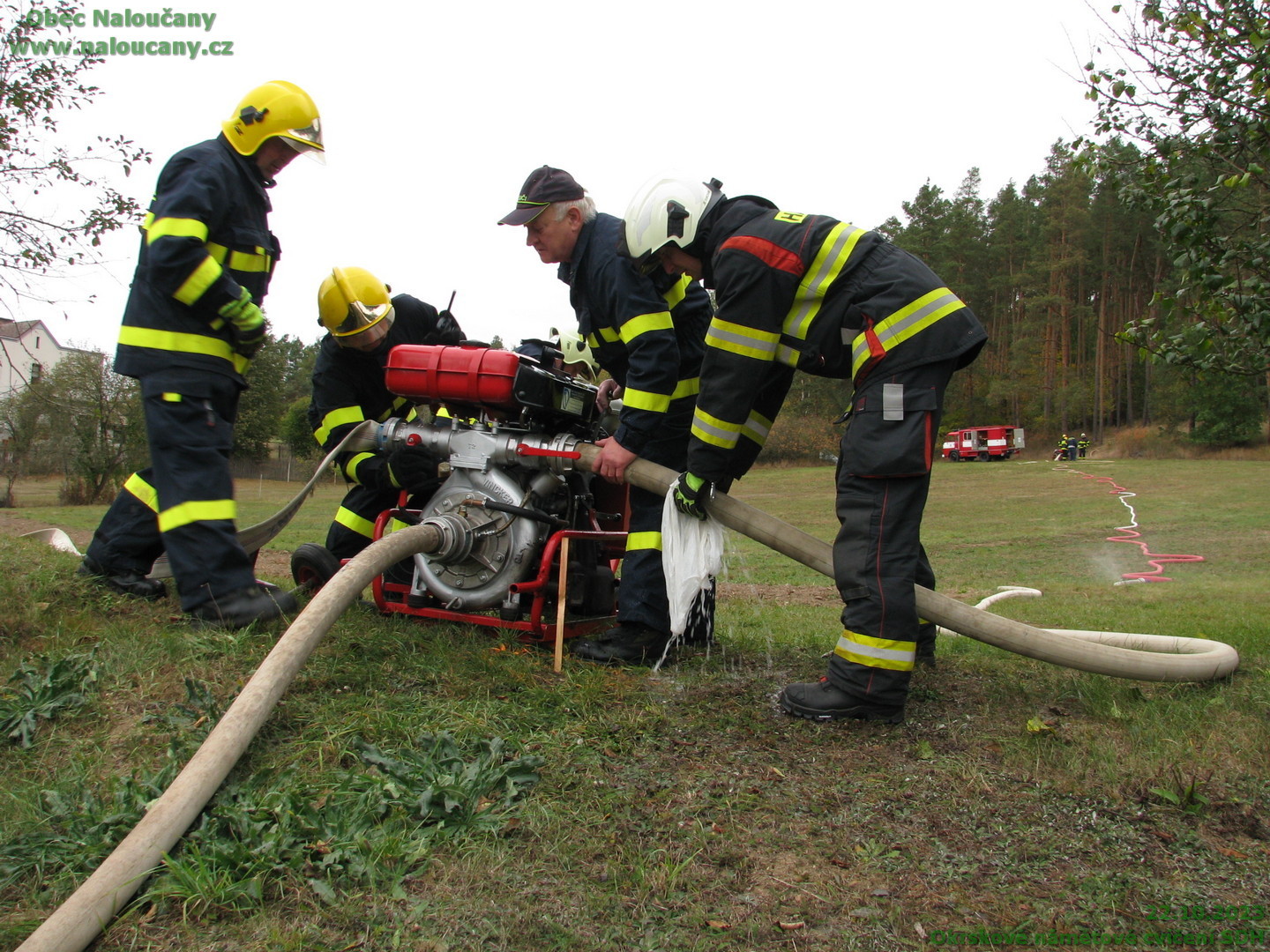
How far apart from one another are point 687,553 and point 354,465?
6.46 ft

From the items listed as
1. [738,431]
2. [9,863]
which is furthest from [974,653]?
[9,863]

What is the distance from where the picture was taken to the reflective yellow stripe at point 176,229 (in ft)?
10.7

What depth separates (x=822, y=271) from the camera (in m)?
3.05

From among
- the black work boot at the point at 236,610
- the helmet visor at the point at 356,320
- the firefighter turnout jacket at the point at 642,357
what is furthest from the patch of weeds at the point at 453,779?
the helmet visor at the point at 356,320

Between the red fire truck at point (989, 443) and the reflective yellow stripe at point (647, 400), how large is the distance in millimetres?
45990

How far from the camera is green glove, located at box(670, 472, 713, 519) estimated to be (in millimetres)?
3285

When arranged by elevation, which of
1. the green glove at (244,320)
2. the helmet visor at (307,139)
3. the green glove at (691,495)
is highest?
the helmet visor at (307,139)

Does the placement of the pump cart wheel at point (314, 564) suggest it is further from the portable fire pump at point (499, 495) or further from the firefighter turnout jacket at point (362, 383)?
the portable fire pump at point (499, 495)

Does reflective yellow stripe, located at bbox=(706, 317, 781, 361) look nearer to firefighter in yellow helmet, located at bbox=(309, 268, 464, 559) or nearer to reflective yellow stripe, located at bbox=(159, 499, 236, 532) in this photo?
firefighter in yellow helmet, located at bbox=(309, 268, 464, 559)

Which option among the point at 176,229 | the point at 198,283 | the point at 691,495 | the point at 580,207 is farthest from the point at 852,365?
the point at 176,229

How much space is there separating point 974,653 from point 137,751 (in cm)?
351

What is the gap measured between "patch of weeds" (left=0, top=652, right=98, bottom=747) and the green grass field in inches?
0.4

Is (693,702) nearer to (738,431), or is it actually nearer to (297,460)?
(738,431)

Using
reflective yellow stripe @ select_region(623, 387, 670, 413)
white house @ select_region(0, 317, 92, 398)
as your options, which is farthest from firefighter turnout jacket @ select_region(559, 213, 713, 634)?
white house @ select_region(0, 317, 92, 398)
